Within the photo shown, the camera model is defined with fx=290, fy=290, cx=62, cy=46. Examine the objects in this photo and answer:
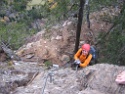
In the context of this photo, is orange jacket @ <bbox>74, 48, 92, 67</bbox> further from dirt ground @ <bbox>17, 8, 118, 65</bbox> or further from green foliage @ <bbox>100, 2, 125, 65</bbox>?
dirt ground @ <bbox>17, 8, 118, 65</bbox>

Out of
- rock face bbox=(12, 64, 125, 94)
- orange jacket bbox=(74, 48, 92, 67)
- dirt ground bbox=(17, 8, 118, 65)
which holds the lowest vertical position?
dirt ground bbox=(17, 8, 118, 65)

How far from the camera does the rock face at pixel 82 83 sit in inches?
187

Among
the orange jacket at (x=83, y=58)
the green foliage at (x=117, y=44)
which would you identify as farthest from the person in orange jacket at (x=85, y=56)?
the green foliage at (x=117, y=44)

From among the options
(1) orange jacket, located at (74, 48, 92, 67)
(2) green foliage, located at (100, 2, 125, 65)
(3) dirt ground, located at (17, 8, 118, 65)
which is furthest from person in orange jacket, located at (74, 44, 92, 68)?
(3) dirt ground, located at (17, 8, 118, 65)

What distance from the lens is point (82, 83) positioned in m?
5.04

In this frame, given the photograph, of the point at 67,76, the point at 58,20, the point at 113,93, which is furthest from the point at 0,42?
the point at 113,93

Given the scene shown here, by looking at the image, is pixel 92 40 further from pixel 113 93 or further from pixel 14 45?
pixel 113 93

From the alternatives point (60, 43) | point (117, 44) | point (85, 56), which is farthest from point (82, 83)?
point (60, 43)

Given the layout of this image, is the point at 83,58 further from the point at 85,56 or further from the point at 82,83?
the point at 82,83

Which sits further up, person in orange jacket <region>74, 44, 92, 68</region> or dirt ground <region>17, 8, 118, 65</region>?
person in orange jacket <region>74, 44, 92, 68</region>

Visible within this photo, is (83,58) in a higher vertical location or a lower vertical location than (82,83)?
lower

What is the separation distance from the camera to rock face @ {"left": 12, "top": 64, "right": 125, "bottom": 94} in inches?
187

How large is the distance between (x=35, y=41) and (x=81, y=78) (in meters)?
7.36

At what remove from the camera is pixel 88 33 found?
12156mm
